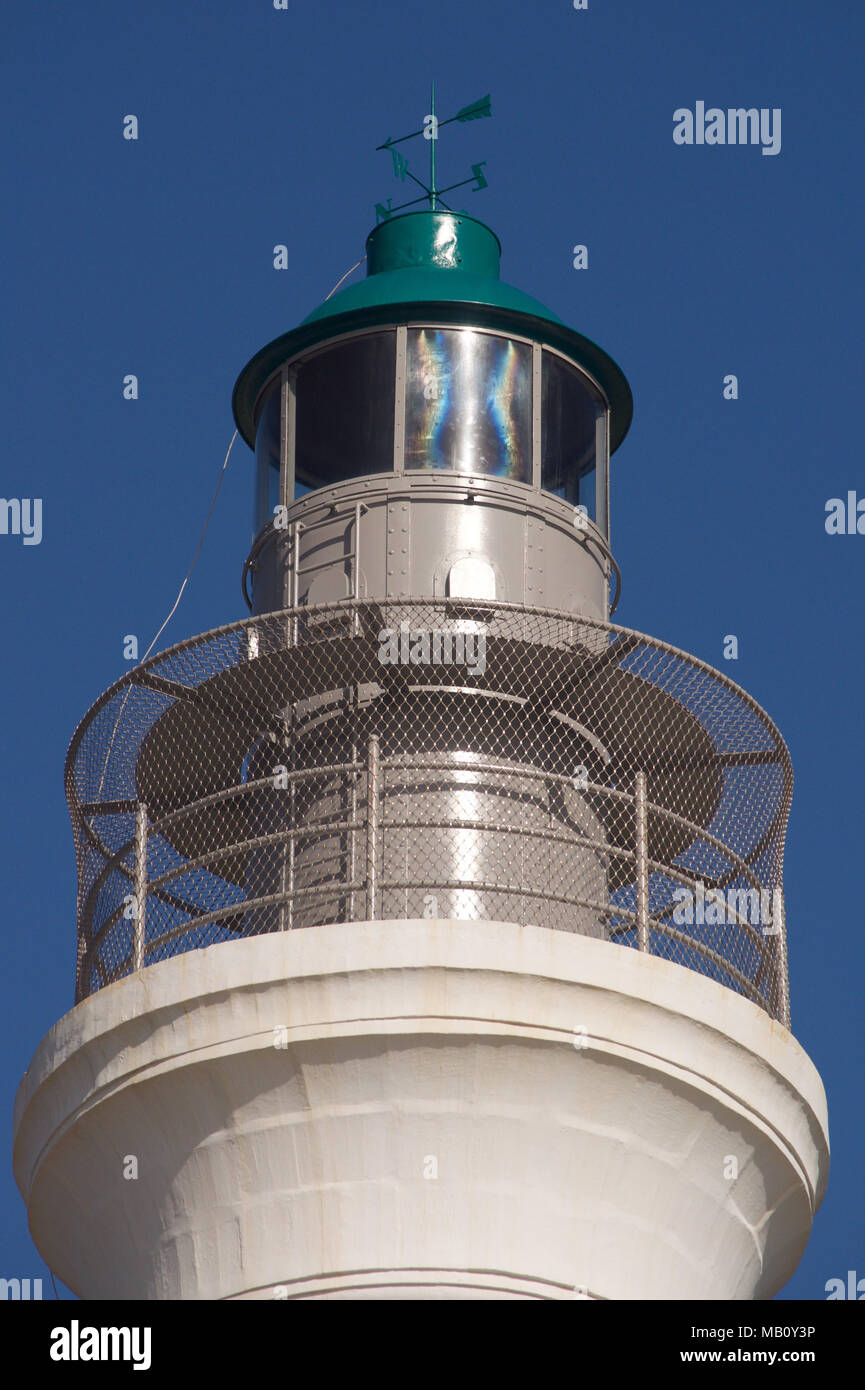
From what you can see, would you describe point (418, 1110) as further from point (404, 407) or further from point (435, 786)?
point (404, 407)

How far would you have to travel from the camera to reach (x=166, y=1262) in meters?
20.6

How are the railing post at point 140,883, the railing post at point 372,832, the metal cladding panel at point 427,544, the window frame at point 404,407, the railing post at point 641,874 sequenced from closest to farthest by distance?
1. the railing post at point 372,832
2. the railing post at point 641,874
3. the railing post at point 140,883
4. the metal cladding panel at point 427,544
5. the window frame at point 404,407

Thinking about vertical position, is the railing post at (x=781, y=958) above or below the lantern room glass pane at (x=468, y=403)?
below

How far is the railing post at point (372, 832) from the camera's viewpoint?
20.3 metres

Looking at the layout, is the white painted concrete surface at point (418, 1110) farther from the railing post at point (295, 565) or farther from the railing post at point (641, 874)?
the railing post at point (295, 565)

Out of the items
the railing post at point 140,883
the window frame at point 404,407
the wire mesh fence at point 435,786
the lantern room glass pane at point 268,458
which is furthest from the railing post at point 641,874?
the lantern room glass pane at point 268,458

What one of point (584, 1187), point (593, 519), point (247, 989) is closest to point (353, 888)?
point (247, 989)

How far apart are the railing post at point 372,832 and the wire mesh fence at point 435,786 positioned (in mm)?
59

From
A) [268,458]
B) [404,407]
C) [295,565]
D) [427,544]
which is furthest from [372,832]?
[268,458]

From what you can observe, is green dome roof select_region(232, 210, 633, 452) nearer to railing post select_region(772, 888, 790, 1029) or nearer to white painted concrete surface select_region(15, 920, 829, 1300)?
railing post select_region(772, 888, 790, 1029)

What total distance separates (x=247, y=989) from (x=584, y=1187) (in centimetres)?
246
